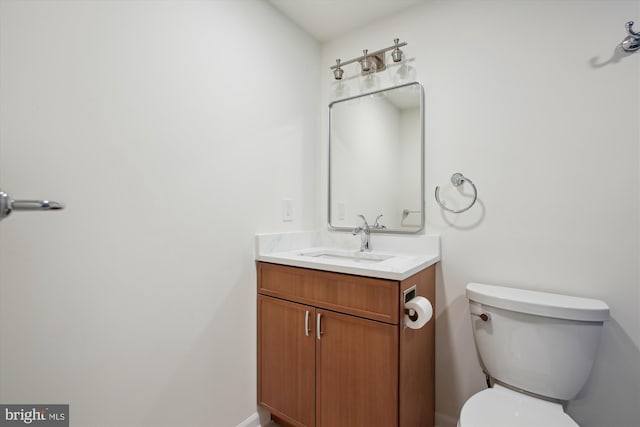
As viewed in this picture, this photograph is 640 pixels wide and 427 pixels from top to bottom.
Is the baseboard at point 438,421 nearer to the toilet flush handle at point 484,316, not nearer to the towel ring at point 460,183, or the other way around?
the toilet flush handle at point 484,316

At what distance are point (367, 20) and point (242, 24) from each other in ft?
2.62

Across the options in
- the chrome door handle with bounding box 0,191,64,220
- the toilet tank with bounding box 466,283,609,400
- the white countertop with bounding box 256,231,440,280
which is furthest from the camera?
the white countertop with bounding box 256,231,440,280

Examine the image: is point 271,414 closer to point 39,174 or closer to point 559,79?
point 39,174

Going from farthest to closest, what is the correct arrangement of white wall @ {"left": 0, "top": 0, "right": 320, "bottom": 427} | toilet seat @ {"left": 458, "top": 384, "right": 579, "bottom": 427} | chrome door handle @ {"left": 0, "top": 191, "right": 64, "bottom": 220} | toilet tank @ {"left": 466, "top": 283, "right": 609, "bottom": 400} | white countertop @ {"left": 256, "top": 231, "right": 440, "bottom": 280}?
1. white countertop @ {"left": 256, "top": 231, "right": 440, "bottom": 280}
2. toilet tank @ {"left": 466, "top": 283, "right": 609, "bottom": 400}
3. toilet seat @ {"left": 458, "top": 384, "right": 579, "bottom": 427}
4. white wall @ {"left": 0, "top": 0, "right": 320, "bottom": 427}
5. chrome door handle @ {"left": 0, "top": 191, "right": 64, "bottom": 220}

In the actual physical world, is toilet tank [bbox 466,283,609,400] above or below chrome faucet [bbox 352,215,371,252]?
below

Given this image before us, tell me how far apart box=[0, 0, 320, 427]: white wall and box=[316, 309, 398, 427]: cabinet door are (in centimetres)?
46

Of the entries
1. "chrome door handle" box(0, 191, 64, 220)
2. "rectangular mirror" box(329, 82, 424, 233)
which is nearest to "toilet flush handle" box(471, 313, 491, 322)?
"rectangular mirror" box(329, 82, 424, 233)

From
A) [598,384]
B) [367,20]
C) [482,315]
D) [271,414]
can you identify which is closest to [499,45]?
[367,20]

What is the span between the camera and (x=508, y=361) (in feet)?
4.14

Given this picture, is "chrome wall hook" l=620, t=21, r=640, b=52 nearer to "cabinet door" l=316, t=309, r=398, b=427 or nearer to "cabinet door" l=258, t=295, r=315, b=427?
"cabinet door" l=316, t=309, r=398, b=427

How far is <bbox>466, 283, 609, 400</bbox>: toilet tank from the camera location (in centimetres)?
115

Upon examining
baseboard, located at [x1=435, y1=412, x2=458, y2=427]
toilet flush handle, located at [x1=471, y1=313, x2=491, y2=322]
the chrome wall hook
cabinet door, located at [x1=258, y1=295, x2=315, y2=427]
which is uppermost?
the chrome wall hook

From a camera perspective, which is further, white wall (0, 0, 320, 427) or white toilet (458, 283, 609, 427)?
white toilet (458, 283, 609, 427)

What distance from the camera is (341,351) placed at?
4.41ft
